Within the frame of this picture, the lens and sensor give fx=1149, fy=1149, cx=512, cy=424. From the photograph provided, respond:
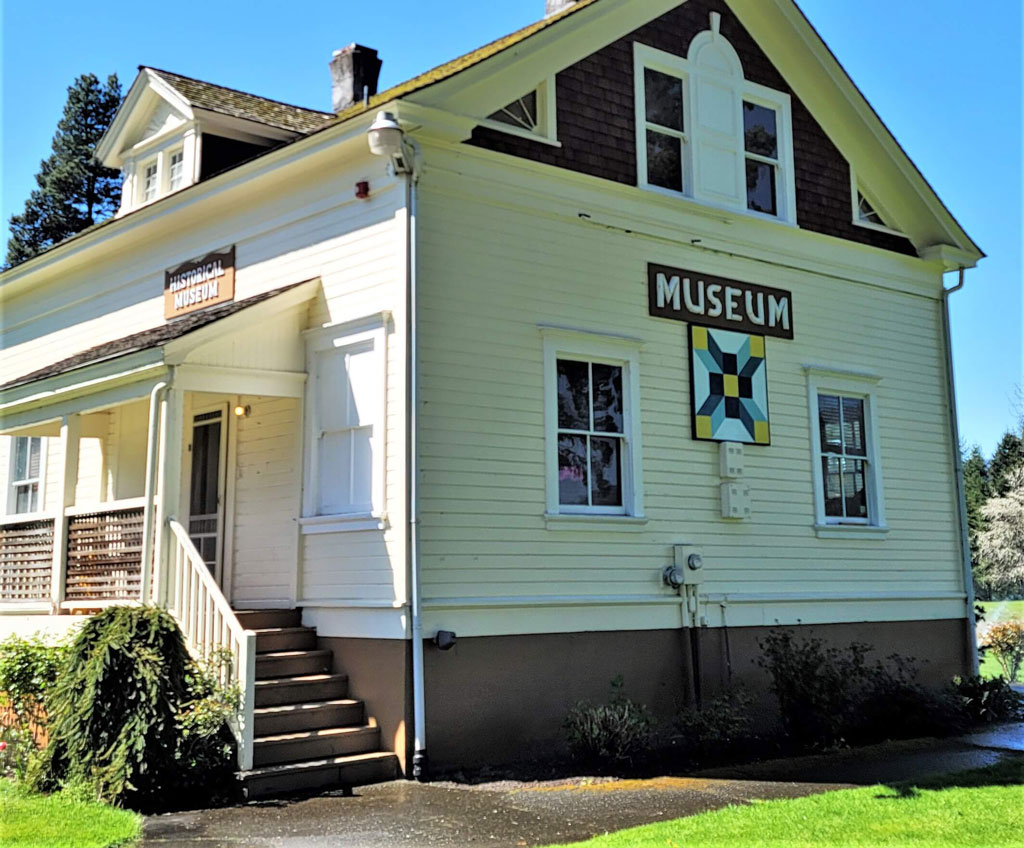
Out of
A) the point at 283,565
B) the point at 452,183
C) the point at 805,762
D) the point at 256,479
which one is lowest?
the point at 805,762

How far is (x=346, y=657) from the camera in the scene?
11.1 meters

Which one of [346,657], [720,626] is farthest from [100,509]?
[720,626]

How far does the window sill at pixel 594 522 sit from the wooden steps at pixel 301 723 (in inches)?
102

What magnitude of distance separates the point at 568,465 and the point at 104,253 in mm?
7567

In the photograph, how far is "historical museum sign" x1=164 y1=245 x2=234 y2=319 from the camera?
44.4 ft

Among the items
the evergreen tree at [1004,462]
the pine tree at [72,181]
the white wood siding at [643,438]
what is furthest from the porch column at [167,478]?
the evergreen tree at [1004,462]

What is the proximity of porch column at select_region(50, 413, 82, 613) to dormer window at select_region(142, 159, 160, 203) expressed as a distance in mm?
4647

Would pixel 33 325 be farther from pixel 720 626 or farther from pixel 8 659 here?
pixel 720 626

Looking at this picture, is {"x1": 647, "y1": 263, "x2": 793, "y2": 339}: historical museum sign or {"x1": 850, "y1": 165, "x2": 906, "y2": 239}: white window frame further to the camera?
{"x1": 850, "y1": 165, "x2": 906, "y2": 239}: white window frame

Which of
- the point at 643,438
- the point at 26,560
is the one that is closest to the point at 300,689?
the point at 26,560

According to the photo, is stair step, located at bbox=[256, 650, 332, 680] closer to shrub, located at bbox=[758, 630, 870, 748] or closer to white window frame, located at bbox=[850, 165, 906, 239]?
shrub, located at bbox=[758, 630, 870, 748]

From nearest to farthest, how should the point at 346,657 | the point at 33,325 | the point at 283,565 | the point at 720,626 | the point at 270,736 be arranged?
the point at 270,736, the point at 346,657, the point at 283,565, the point at 720,626, the point at 33,325

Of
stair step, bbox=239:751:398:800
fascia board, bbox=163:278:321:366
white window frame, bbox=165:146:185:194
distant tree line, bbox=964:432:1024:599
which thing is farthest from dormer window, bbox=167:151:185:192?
distant tree line, bbox=964:432:1024:599

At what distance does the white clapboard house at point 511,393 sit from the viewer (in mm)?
10930
